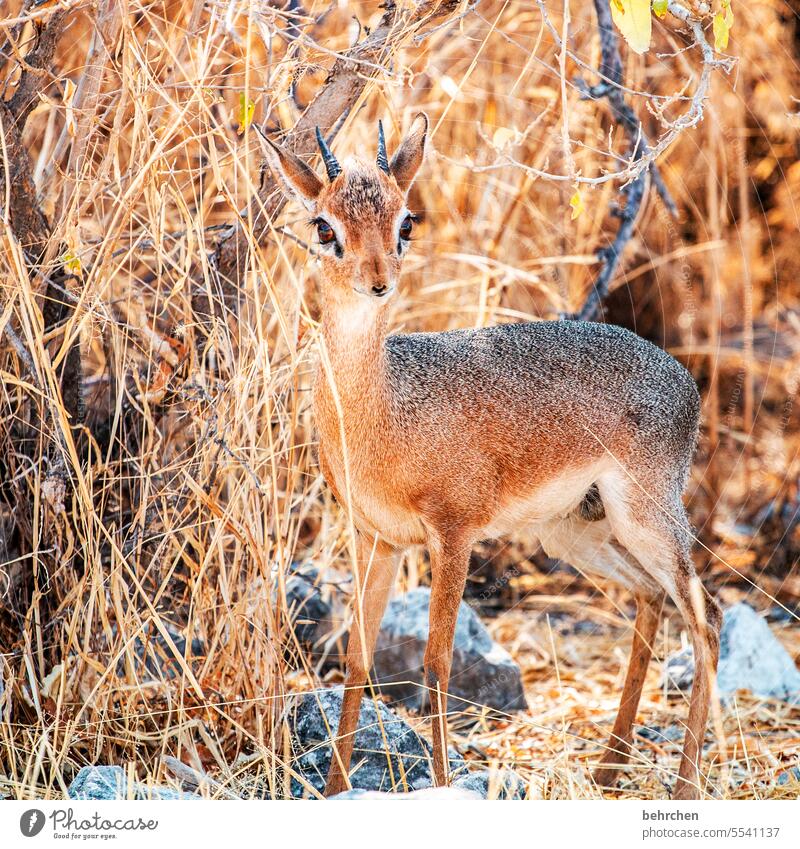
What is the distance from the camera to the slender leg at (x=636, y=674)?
427cm

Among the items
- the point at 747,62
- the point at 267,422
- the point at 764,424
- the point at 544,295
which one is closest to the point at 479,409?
the point at 267,422

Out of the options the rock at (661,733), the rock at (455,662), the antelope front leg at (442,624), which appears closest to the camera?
the antelope front leg at (442,624)

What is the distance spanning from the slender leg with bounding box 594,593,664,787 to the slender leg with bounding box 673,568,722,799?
0.27 meters

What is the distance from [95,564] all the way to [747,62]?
17.6 ft

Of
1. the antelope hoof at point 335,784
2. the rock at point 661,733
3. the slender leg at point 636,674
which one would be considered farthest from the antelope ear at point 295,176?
the rock at point 661,733

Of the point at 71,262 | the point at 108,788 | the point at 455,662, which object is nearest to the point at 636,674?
the point at 455,662

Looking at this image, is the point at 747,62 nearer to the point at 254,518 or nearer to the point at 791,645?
the point at 791,645

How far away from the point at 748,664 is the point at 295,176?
123 inches

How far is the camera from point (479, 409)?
3.80 metres

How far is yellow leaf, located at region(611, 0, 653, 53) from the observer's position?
3.18 m

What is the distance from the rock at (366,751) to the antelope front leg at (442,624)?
0.72 feet

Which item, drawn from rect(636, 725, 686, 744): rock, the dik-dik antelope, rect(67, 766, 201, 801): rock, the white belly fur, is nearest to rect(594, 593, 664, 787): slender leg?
the dik-dik antelope

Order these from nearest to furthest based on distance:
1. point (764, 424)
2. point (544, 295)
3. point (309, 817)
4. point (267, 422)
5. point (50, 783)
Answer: point (309, 817) < point (50, 783) < point (267, 422) < point (544, 295) < point (764, 424)

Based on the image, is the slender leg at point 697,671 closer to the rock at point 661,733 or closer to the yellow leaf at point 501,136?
the rock at point 661,733
